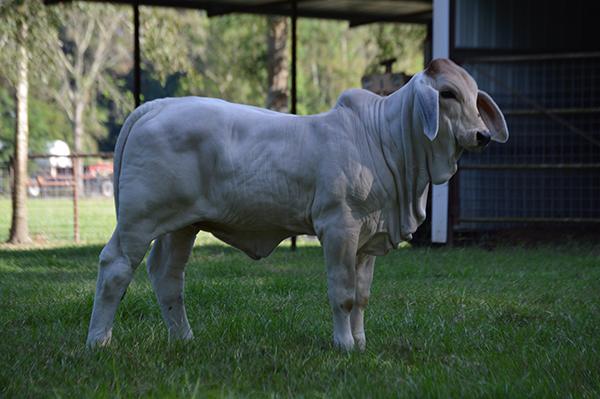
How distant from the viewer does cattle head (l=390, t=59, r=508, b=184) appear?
5.35m

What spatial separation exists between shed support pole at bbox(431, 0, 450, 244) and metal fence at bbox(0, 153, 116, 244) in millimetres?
6437

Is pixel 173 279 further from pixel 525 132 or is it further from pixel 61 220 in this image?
pixel 61 220

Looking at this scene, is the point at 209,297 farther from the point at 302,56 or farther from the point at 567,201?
the point at 302,56

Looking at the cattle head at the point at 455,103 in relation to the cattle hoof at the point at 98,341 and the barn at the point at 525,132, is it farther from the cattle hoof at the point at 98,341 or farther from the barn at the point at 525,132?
the barn at the point at 525,132

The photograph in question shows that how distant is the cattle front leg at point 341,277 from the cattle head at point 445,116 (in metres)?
0.62

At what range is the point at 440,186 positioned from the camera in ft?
42.0

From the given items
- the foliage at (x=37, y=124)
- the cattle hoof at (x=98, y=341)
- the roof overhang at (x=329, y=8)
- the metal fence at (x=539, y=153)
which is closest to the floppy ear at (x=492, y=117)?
the cattle hoof at (x=98, y=341)

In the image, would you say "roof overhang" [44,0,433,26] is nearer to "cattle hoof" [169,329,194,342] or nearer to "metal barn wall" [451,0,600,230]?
"metal barn wall" [451,0,600,230]

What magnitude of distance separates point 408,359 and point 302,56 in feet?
161

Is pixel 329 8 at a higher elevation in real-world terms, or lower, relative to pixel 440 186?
higher

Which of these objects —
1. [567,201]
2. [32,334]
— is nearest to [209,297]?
[32,334]

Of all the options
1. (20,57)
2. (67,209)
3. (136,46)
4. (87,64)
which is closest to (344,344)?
(136,46)

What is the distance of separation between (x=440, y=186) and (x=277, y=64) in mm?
9665

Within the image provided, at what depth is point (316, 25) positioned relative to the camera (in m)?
50.5
